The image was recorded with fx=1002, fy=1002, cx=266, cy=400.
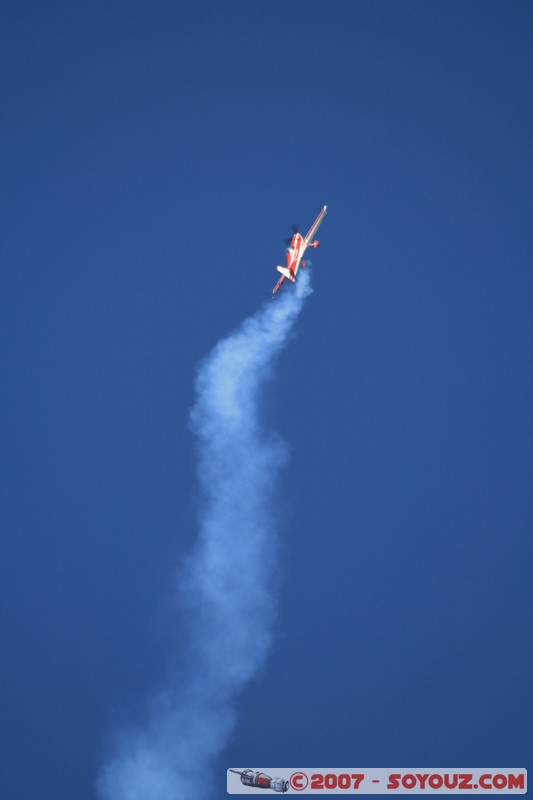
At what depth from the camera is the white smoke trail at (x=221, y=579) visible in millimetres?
11148

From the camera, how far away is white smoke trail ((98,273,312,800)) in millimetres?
11148

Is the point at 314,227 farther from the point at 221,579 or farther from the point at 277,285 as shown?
the point at 221,579

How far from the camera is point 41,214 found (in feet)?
38.3

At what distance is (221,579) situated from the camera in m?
11.3

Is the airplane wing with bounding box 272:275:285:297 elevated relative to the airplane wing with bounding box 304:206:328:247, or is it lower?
lower

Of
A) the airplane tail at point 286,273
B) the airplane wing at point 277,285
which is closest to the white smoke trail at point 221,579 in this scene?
the airplane wing at point 277,285

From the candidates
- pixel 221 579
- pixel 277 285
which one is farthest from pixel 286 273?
pixel 221 579

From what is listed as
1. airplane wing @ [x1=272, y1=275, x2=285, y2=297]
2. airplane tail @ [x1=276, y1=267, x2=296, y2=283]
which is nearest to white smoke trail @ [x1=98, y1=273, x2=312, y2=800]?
airplane wing @ [x1=272, y1=275, x2=285, y2=297]

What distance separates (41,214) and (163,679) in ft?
18.1

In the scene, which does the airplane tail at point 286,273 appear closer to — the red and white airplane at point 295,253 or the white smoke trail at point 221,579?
the red and white airplane at point 295,253

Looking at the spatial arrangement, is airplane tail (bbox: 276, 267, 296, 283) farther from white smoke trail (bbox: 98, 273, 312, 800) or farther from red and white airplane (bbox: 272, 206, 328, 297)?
white smoke trail (bbox: 98, 273, 312, 800)

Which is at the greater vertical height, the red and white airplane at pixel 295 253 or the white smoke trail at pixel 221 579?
the red and white airplane at pixel 295 253

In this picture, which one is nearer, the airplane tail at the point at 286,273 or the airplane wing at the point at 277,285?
the airplane tail at the point at 286,273

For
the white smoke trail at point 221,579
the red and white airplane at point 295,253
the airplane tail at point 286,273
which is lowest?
the white smoke trail at point 221,579
